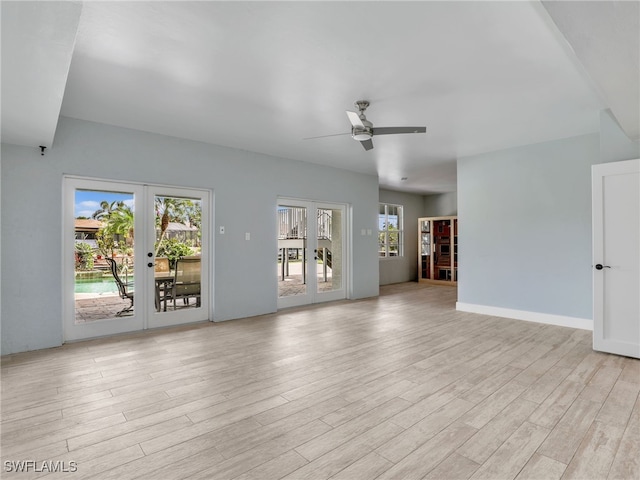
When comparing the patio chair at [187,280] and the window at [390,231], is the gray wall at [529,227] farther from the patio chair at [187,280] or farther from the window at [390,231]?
the patio chair at [187,280]

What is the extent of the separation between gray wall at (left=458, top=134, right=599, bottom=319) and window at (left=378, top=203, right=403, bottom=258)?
3615 millimetres

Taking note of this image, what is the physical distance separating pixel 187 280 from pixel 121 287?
33.8 inches

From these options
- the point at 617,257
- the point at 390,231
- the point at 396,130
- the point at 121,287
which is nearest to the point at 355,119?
the point at 396,130

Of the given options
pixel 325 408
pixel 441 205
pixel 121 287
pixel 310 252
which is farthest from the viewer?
pixel 441 205

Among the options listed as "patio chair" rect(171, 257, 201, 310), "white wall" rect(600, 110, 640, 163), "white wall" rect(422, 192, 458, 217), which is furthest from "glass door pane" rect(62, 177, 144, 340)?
"white wall" rect(422, 192, 458, 217)

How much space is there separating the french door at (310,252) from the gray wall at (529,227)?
91.2 inches

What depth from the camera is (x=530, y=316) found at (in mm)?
5262

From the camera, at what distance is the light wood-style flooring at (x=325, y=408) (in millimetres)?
1901

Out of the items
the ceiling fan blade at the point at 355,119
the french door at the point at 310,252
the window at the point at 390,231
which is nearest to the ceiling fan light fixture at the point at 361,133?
the ceiling fan blade at the point at 355,119

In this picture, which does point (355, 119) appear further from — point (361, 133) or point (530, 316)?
point (530, 316)

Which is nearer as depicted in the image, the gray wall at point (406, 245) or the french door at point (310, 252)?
the french door at point (310, 252)

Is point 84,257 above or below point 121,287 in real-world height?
above

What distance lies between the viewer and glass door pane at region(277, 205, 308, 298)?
Answer: 6.21m

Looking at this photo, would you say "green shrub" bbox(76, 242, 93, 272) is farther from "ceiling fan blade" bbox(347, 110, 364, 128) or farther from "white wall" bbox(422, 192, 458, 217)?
"white wall" bbox(422, 192, 458, 217)
